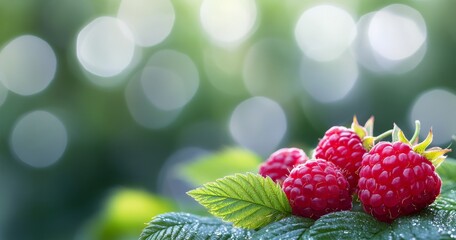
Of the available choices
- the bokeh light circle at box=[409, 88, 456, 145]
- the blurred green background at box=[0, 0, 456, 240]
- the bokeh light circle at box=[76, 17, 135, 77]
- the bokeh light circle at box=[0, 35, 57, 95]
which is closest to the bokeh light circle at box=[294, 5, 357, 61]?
the blurred green background at box=[0, 0, 456, 240]

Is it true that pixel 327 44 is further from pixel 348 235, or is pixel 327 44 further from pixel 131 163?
pixel 348 235

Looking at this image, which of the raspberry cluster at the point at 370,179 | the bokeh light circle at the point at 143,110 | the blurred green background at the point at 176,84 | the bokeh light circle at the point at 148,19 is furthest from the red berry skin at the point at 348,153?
the bokeh light circle at the point at 148,19

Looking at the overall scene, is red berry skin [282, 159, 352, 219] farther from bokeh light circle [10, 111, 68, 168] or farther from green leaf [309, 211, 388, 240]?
bokeh light circle [10, 111, 68, 168]

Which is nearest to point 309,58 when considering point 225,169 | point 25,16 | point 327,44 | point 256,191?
point 327,44

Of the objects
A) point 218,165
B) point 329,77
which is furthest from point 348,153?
point 329,77

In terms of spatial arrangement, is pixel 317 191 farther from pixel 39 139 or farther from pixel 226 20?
pixel 39 139
